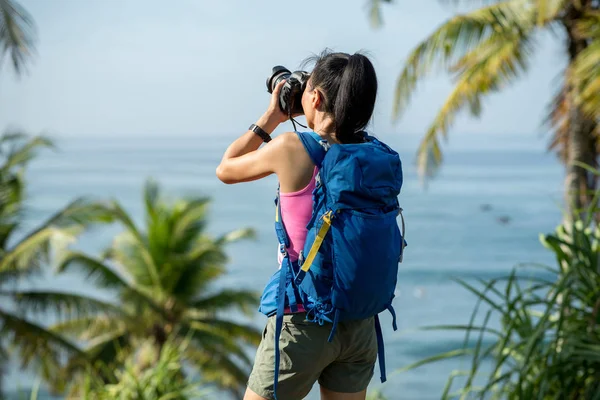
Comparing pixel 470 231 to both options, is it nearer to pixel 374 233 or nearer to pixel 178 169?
pixel 178 169

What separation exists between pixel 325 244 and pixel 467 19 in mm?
8968

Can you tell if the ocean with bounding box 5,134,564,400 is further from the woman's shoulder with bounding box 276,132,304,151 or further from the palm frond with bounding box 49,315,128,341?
the woman's shoulder with bounding box 276,132,304,151

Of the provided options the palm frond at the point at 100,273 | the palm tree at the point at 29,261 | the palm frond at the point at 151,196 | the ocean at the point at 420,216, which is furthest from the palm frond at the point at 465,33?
the ocean at the point at 420,216

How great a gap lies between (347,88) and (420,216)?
6535cm

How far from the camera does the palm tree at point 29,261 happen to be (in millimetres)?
15188

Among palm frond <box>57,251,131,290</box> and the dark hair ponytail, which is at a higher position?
the dark hair ponytail

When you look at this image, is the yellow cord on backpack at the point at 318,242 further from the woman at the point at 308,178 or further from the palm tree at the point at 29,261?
the palm tree at the point at 29,261

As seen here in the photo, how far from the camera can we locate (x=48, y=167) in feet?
339

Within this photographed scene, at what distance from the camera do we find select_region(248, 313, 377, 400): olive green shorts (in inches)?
77.3

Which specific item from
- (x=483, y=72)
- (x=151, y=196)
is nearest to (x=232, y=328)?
(x=151, y=196)

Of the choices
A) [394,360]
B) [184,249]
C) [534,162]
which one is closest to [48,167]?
[534,162]

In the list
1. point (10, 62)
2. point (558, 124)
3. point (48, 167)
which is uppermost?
point (10, 62)

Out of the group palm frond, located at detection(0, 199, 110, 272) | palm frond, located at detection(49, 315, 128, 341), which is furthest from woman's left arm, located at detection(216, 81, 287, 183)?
palm frond, located at detection(49, 315, 128, 341)

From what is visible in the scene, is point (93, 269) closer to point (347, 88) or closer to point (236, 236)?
point (236, 236)
